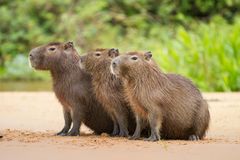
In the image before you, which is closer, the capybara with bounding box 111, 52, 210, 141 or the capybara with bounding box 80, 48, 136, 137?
the capybara with bounding box 111, 52, 210, 141

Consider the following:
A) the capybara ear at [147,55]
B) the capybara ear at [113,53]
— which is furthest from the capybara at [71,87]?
the capybara ear at [147,55]

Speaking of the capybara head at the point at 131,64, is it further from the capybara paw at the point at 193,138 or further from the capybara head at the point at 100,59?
the capybara paw at the point at 193,138

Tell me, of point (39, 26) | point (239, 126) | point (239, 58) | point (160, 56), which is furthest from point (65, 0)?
point (239, 126)

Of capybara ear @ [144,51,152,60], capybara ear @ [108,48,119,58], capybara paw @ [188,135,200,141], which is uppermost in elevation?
capybara ear @ [108,48,119,58]

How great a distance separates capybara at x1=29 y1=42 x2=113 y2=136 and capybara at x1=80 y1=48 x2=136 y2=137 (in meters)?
0.15

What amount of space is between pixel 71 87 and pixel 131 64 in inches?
31.6

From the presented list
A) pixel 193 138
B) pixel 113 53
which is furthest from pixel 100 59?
pixel 193 138

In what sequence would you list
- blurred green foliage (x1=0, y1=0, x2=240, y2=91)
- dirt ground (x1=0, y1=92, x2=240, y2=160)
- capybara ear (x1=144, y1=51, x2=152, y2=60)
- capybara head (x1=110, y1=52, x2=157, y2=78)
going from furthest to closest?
blurred green foliage (x1=0, y1=0, x2=240, y2=91) < capybara ear (x1=144, y1=51, x2=152, y2=60) < capybara head (x1=110, y1=52, x2=157, y2=78) < dirt ground (x1=0, y1=92, x2=240, y2=160)

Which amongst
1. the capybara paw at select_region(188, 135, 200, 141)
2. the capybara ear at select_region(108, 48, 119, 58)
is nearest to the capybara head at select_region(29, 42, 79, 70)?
the capybara ear at select_region(108, 48, 119, 58)

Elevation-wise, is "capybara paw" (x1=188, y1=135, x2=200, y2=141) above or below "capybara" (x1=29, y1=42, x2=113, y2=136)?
below

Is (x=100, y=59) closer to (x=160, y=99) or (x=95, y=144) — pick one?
(x=160, y=99)

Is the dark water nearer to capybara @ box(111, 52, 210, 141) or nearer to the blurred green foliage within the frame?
the blurred green foliage

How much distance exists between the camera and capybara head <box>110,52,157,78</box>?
7.36 m

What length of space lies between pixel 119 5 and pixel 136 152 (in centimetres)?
1742
